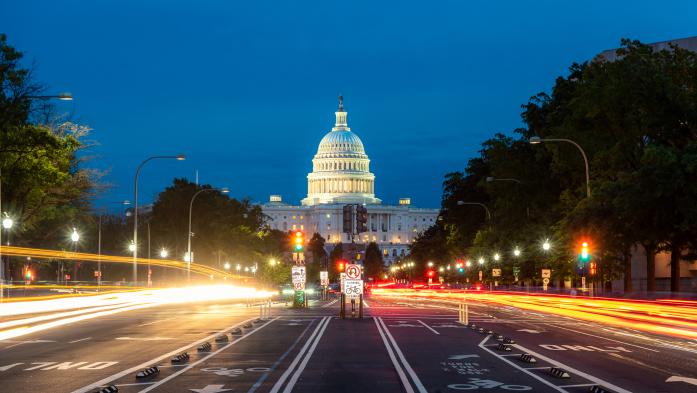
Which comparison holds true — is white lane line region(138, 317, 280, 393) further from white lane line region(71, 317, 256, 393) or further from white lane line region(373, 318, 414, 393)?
white lane line region(373, 318, 414, 393)

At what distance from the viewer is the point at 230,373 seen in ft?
65.8

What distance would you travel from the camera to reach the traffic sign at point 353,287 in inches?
1695

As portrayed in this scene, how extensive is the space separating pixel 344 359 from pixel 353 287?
64.6 feet

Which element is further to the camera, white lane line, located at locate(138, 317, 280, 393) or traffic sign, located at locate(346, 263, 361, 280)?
traffic sign, located at locate(346, 263, 361, 280)

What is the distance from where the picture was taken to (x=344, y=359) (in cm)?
2344

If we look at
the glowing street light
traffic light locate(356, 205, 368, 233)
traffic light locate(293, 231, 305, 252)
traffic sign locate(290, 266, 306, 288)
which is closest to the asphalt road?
traffic light locate(356, 205, 368, 233)

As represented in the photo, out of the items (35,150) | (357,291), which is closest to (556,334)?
(357,291)

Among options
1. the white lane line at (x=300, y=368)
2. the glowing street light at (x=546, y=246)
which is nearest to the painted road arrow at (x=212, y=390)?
the white lane line at (x=300, y=368)

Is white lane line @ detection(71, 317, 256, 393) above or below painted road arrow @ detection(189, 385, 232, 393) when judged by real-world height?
below

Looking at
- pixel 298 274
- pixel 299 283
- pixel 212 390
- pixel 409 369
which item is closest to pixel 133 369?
pixel 212 390

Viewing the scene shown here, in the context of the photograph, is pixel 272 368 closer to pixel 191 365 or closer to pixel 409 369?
pixel 191 365

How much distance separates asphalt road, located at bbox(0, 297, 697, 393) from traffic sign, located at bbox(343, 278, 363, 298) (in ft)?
13.1

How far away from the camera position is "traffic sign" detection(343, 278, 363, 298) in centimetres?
4306

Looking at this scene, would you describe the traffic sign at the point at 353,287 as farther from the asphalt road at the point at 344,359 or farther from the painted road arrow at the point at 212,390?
the painted road arrow at the point at 212,390
